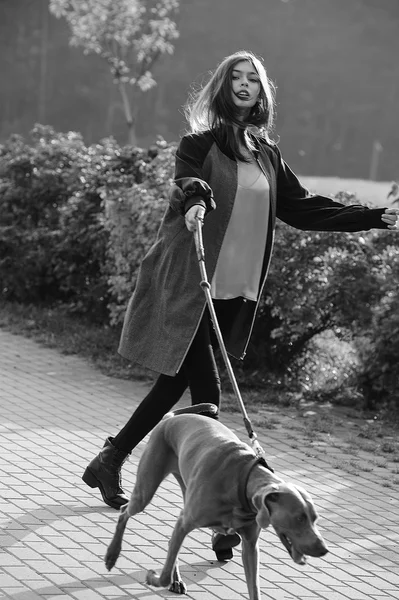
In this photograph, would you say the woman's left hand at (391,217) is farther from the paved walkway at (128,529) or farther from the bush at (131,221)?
the bush at (131,221)

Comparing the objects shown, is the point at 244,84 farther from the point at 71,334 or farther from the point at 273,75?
the point at 273,75

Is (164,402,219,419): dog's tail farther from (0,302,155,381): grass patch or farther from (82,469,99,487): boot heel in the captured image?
(0,302,155,381): grass patch

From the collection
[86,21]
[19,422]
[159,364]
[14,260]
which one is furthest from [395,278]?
[86,21]

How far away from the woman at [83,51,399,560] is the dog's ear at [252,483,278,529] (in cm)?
135

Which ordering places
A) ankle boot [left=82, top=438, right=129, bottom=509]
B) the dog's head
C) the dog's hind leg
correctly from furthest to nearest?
1. ankle boot [left=82, top=438, right=129, bottom=509]
2. the dog's hind leg
3. the dog's head

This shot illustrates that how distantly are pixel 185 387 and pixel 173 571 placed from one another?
1249 millimetres

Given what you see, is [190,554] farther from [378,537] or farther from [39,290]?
[39,290]

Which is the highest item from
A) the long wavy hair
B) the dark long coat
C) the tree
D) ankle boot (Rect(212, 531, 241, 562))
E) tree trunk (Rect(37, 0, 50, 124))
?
tree trunk (Rect(37, 0, 50, 124))

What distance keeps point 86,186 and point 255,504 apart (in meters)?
7.77

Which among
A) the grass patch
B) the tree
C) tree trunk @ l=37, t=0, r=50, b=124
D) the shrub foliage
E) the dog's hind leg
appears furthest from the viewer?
tree trunk @ l=37, t=0, r=50, b=124

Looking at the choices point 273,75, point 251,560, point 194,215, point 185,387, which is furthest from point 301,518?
point 273,75

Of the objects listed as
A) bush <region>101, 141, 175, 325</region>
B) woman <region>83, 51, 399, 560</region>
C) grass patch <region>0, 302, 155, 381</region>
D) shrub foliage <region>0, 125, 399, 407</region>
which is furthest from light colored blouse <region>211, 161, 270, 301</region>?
bush <region>101, 141, 175, 325</region>

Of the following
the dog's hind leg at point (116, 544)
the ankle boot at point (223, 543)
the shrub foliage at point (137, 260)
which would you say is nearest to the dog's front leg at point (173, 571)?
the dog's hind leg at point (116, 544)

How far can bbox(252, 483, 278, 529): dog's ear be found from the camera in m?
3.44
